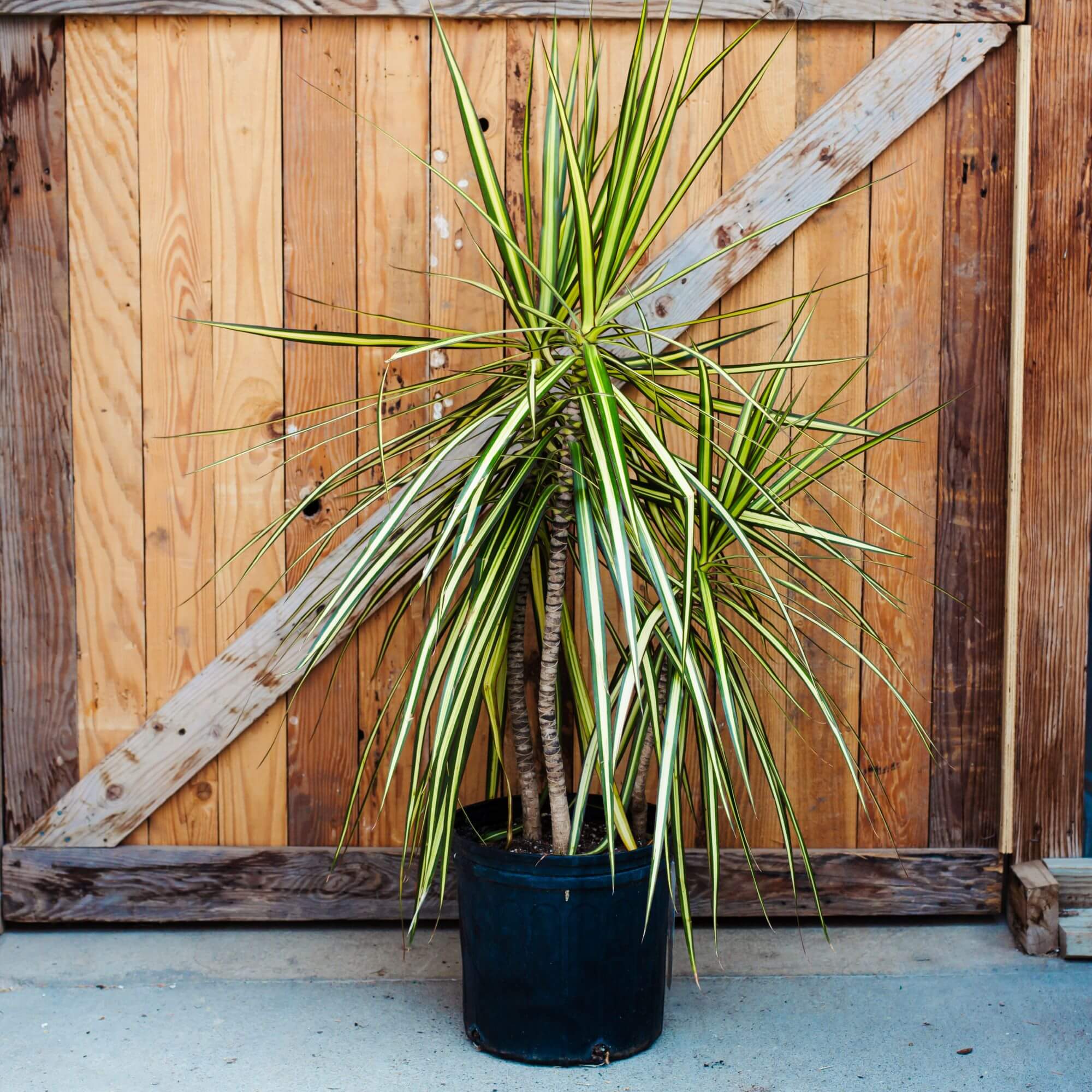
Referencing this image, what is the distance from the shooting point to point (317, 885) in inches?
83.2

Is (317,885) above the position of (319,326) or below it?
below

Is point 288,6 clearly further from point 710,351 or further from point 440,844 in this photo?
point 440,844

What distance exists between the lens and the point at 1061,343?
2.06m

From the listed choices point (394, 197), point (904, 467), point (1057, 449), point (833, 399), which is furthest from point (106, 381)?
point (1057, 449)

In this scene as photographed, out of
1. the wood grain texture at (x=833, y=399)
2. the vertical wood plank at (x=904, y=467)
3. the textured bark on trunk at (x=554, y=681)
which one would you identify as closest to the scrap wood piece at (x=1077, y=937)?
the vertical wood plank at (x=904, y=467)

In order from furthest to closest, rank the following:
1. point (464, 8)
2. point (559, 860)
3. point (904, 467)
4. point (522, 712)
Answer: point (904, 467) < point (464, 8) < point (522, 712) < point (559, 860)

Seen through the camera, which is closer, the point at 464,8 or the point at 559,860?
the point at 559,860

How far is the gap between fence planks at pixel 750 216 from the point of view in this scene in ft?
6.65

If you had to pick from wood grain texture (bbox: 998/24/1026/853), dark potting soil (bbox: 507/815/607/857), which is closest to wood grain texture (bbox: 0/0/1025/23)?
wood grain texture (bbox: 998/24/1026/853)

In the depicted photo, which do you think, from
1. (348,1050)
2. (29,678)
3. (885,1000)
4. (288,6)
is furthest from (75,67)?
(885,1000)

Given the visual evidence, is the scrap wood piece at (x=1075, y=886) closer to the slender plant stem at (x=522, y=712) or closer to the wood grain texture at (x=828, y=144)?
the slender plant stem at (x=522, y=712)

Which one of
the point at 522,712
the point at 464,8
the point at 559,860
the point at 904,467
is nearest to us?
the point at 559,860

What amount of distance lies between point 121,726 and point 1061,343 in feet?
6.13

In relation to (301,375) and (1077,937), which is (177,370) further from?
(1077,937)
